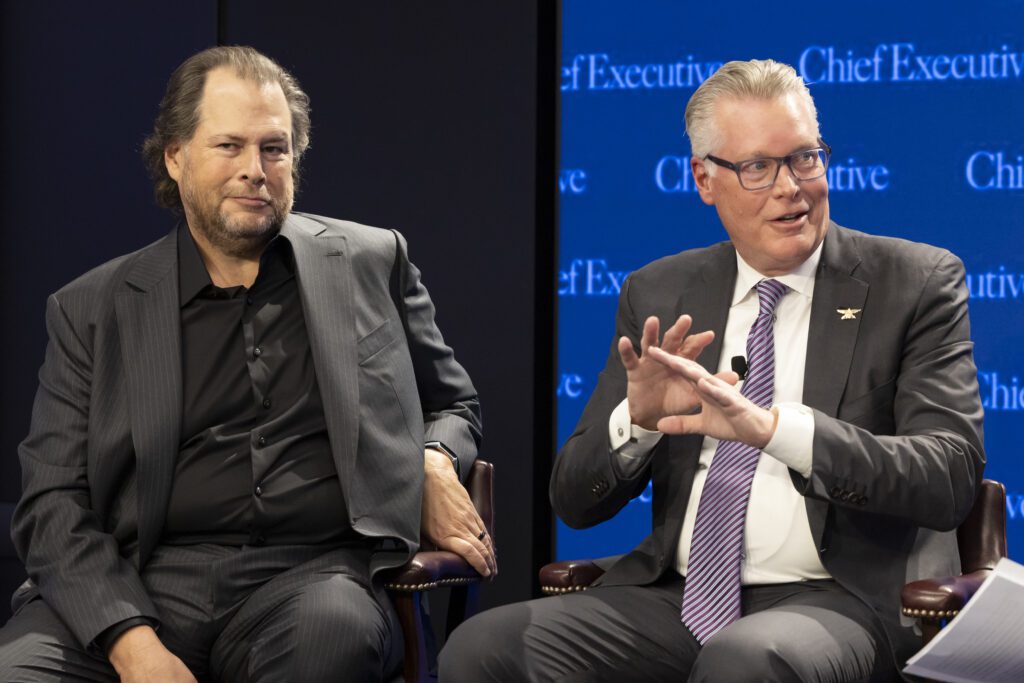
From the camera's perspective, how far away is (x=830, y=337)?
2895 mm

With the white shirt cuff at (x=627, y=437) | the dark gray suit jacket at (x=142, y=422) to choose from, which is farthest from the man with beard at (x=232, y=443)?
the white shirt cuff at (x=627, y=437)

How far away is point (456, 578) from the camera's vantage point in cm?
305

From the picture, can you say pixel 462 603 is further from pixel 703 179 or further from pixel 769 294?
pixel 703 179

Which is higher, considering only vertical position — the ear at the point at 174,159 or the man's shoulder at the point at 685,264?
the ear at the point at 174,159

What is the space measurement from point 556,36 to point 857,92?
42.4 inches

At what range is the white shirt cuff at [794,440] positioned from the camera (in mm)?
2637

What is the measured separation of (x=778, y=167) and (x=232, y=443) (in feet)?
4.48

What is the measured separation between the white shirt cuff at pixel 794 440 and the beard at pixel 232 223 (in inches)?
51.7

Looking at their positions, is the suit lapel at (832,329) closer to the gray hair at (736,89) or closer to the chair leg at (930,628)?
the gray hair at (736,89)

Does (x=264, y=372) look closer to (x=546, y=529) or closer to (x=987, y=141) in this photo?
(x=546, y=529)

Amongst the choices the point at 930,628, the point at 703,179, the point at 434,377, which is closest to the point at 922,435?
the point at 930,628

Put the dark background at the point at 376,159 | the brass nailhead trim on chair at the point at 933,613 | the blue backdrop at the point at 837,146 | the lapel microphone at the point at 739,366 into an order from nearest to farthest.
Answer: the brass nailhead trim on chair at the point at 933,613
the lapel microphone at the point at 739,366
the blue backdrop at the point at 837,146
the dark background at the point at 376,159

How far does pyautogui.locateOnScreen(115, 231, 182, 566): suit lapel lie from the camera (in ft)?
9.89

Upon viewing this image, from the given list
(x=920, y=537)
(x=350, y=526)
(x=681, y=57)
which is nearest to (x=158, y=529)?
(x=350, y=526)
